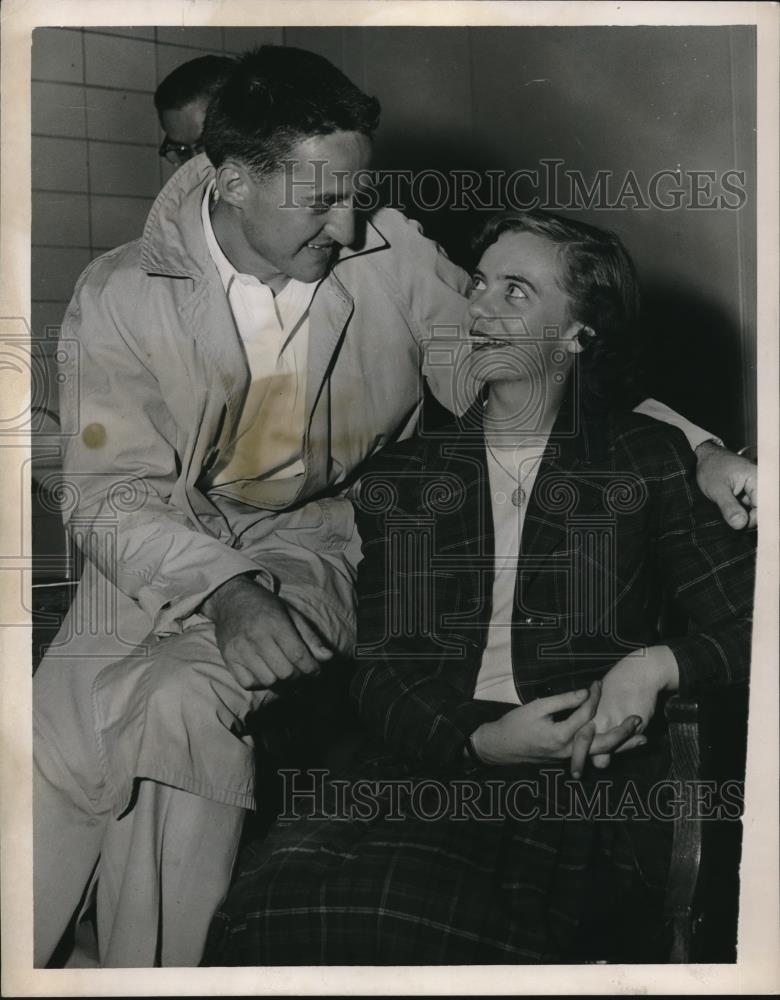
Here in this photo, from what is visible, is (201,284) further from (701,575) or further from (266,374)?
(701,575)

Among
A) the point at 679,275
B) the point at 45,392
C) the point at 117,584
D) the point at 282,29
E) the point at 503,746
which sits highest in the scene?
the point at 282,29

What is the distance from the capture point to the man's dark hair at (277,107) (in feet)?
5.80

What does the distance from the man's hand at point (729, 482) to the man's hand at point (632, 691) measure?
0.85 ft

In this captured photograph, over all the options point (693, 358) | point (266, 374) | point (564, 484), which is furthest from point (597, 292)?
point (266, 374)

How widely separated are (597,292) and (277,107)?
63 centimetres

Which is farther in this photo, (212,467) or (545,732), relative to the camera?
(212,467)

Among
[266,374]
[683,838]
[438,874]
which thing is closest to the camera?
[438,874]

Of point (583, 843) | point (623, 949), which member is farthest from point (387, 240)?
point (623, 949)

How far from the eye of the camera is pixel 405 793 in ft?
5.84

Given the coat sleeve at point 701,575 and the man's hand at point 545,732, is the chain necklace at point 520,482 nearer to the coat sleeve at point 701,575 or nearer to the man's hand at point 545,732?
the coat sleeve at point 701,575

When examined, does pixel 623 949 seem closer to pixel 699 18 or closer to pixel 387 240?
pixel 387 240

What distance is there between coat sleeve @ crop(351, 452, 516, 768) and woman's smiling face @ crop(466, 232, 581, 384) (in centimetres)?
24

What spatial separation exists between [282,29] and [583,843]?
1.48m

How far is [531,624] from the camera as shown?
69.5 inches
